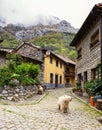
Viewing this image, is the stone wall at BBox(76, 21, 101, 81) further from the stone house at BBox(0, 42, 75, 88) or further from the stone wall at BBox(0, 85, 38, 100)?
the stone house at BBox(0, 42, 75, 88)

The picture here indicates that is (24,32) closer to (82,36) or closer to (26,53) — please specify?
(26,53)

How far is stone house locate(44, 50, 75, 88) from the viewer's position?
27.0 m

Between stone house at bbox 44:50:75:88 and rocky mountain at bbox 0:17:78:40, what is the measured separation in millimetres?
41880

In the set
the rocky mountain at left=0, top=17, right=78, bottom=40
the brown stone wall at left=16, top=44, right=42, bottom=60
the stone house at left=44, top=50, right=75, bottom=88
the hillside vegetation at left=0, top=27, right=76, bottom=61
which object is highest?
the rocky mountain at left=0, top=17, right=78, bottom=40

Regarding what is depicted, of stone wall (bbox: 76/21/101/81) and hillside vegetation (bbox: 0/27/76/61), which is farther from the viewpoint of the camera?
hillside vegetation (bbox: 0/27/76/61)

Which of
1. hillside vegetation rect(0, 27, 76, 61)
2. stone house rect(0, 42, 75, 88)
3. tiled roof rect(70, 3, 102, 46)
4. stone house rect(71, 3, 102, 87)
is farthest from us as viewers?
hillside vegetation rect(0, 27, 76, 61)

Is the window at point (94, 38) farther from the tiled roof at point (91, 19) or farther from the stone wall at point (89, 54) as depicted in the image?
the tiled roof at point (91, 19)

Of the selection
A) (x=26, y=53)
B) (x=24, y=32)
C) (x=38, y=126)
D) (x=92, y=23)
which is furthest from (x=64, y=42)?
(x=38, y=126)

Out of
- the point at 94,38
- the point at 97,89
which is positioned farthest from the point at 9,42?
the point at 97,89

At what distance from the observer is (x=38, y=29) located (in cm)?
9444

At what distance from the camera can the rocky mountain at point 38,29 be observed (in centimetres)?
8520

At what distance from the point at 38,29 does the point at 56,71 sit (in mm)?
65077

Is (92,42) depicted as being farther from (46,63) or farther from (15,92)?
(46,63)

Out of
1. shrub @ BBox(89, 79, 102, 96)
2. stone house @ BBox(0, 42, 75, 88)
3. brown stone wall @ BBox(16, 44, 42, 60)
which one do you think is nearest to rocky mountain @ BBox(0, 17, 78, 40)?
stone house @ BBox(0, 42, 75, 88)
